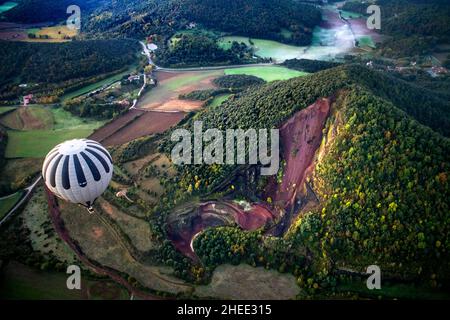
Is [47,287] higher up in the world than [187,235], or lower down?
lower down

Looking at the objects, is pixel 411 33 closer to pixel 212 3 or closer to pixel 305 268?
pixel 212 3

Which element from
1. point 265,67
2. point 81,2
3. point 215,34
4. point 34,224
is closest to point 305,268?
point 34,224

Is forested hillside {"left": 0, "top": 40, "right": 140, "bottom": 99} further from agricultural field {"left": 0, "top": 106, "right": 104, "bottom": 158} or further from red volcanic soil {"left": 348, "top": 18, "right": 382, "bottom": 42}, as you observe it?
red volcanic soil {"left": 348, "top": 18, "right": 382, "bottom": 42}

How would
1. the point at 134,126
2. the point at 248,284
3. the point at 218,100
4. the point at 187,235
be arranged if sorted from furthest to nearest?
the point at 218,100, the point at 134,126, the point at 187,235, the point at 248,284

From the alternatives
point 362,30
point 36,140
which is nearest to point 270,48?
point 362,30

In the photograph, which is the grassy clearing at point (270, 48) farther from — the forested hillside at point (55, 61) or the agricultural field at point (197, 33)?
the forested hillside at point (55, 61)

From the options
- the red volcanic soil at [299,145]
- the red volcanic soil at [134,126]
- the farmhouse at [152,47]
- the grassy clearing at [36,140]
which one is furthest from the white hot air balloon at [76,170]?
the farmhouse at [152,47]

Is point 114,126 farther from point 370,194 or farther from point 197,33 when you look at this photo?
point 370,194
